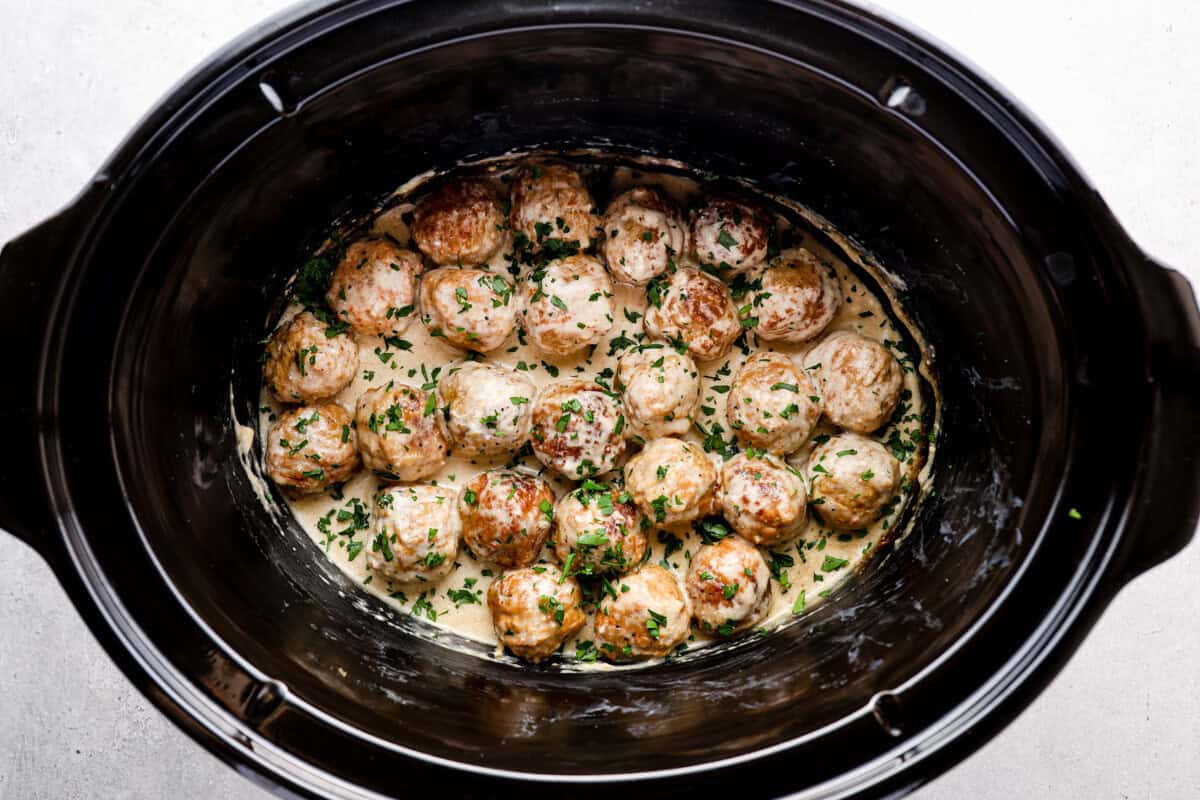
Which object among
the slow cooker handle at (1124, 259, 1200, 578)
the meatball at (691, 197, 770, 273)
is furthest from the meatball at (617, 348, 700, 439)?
the slow cooker handle at (1124, 259, 1200, 578)

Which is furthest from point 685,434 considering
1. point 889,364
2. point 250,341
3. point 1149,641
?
point 1149,641

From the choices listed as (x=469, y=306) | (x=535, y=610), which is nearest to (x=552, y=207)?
(x=469, y=306)

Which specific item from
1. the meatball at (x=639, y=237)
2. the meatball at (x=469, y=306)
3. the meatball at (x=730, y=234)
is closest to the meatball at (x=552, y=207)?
the meatball at (x=639, y=237)

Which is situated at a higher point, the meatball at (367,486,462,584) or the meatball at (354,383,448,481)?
the meatball at (354,383,448,481)

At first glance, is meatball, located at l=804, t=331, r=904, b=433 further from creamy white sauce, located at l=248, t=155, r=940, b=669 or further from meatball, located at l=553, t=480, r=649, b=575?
meatball, located at l=553, t=480, r=649, b=575

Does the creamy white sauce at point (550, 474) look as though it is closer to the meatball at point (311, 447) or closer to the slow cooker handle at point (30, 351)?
the meatball at point (311, 447)

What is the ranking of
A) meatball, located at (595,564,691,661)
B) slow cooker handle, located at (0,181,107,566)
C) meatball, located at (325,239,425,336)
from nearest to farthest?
slow cooker handle, located at (0,181,107,566) < meatball, located at (595,564,691,661) < meatball, located at (325,239,425,336)
